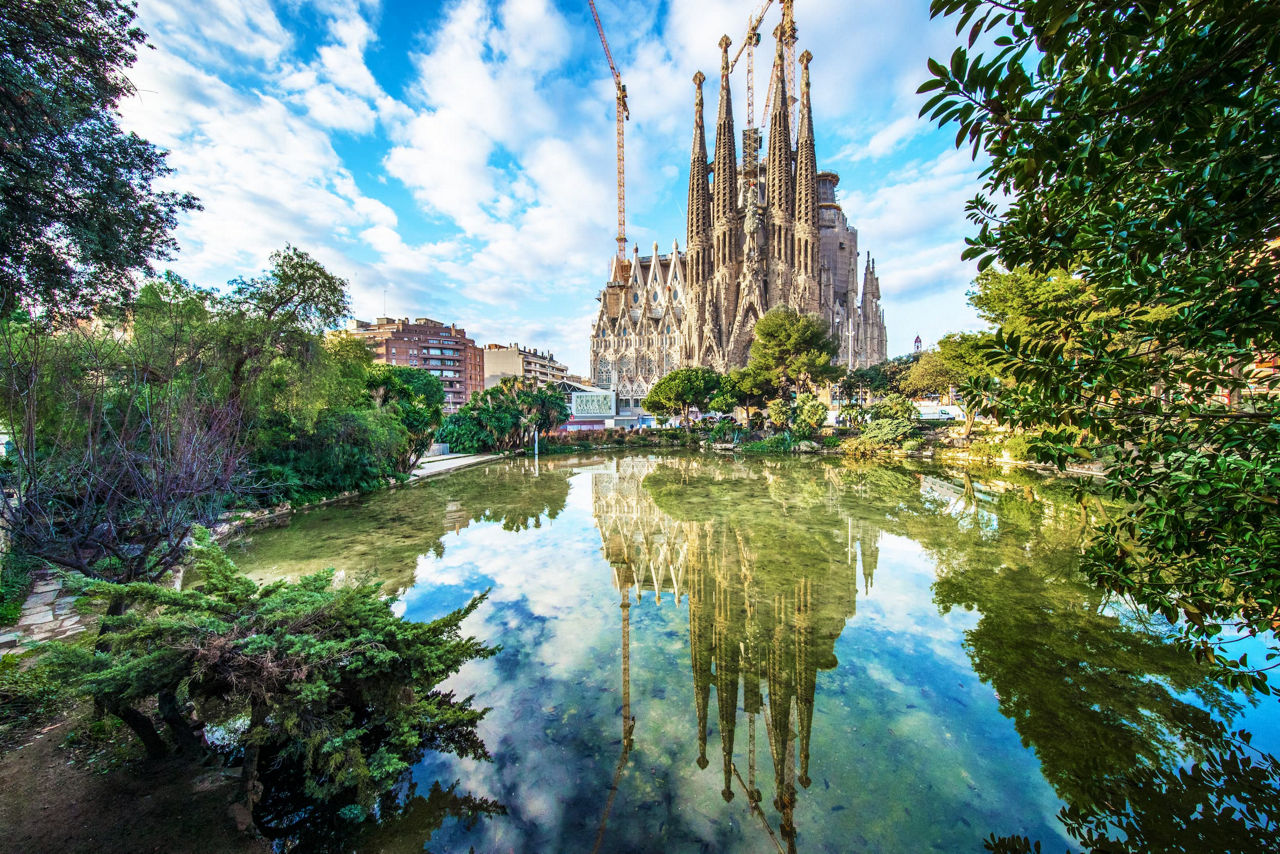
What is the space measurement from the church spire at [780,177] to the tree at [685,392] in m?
17.4

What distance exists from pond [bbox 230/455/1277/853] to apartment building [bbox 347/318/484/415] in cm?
5268

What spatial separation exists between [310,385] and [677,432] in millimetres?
22811

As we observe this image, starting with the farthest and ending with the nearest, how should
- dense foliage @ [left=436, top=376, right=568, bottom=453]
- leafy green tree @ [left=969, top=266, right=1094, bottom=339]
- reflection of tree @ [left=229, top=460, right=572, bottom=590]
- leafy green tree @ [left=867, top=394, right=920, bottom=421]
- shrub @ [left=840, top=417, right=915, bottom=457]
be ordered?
dense foliage @ [left=436, top=376, right=568, bottom=453] < leafy green tree @ [left=867, top=394, right=920, bottom=421] < shrub @ [left=840, top=417, right=915, bottom=457] < leafy green tree @ [left=969, top=266, right=1094, bottom=339] < reflection of tree @ [left=229, top=460, right=572, bottom=590]

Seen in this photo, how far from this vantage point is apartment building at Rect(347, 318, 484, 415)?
182ft

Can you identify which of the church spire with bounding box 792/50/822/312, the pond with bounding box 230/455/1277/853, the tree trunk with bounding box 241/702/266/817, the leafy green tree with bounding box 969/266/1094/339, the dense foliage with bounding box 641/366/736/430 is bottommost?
the pond with bounding box 230/455/1277/853

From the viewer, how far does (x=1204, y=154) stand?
1.39 m

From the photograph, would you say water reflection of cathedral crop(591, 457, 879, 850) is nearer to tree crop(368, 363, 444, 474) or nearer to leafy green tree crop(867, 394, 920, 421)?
tree crop(368, 363, 444, 474)

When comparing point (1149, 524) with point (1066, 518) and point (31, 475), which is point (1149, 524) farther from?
point (1066, 518)

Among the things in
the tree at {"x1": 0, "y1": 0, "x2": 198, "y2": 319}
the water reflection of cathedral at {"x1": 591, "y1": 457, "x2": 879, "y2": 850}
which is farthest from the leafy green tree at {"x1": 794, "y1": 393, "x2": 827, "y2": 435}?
the tree at {"x1": 0, "y1": 0, "x2": 198, "y2": 319}

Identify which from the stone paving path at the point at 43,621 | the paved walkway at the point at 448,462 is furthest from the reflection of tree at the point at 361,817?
the paved walkway at the point at 448,462

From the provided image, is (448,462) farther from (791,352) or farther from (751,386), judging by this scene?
(791,352)

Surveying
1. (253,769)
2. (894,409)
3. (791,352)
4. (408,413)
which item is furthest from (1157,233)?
(791,352)

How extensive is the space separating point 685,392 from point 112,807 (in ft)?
99.2

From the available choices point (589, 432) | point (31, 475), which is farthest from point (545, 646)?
point (589, 432)
